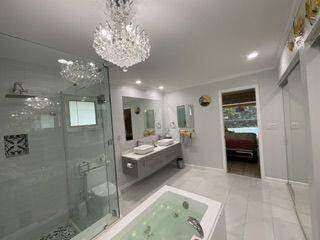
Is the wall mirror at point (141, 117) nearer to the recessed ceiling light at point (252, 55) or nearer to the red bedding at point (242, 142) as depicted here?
the red bedding at point (242, 142)

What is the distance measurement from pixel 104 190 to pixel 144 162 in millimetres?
922

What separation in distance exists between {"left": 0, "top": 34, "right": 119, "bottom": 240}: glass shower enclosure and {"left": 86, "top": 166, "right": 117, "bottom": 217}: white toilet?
1 centimetres

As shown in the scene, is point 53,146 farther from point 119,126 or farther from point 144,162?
point 144,162

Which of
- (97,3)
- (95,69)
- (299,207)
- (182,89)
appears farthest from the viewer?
(182,89)

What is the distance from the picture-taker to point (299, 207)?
1990 millimetres

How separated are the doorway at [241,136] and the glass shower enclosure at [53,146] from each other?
9.64 ft

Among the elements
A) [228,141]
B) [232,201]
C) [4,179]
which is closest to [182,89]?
[228,141]

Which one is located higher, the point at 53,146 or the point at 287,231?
the point at 53,146

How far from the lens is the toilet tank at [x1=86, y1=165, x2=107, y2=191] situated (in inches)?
97.4

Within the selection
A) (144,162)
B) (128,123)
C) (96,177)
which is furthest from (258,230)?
(128,123)

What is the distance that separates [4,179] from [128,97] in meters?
2.47

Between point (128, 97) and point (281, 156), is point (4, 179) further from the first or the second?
point (281, 156)

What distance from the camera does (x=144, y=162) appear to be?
3.10 meters

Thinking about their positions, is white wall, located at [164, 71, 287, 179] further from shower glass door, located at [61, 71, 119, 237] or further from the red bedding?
shower glass door, located at [61, 71, 119, 237]
